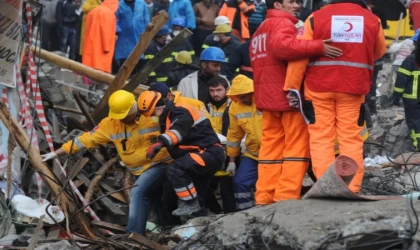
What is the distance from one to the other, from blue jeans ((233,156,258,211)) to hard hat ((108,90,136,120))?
134 cm

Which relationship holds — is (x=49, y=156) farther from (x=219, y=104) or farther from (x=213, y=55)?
(x=213, y=55)

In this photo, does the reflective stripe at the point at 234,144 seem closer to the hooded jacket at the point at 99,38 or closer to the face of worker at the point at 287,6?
the face of worker at the point at 287,6

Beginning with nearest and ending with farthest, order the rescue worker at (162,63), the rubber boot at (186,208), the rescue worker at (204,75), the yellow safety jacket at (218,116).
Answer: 1. the rubber boot at (186,208)
2. the yellow safety jacket at (218,116)
3. the rescue worker at (204,75)
4. the rescue worker at (162,63)

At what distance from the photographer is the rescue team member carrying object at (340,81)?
7875 mm

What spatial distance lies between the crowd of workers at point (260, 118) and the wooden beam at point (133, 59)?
763mm

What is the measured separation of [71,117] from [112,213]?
7.61 feet

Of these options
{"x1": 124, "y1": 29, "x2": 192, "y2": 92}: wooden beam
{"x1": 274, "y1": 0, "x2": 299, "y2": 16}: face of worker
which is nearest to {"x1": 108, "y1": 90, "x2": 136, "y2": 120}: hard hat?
{"x1": 274, "y1": 0, "x2": 299, "y2": 16}: face of worker

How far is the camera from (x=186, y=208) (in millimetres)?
9242

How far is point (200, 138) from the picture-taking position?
30.6 ft

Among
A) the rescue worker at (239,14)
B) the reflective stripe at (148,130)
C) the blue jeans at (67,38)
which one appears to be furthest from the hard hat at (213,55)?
the blue jeans at (67,38)

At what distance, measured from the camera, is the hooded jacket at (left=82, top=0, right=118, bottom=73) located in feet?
51.9

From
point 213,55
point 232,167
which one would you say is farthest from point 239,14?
point 232,167

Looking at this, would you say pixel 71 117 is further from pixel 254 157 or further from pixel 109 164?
pixel 254 157

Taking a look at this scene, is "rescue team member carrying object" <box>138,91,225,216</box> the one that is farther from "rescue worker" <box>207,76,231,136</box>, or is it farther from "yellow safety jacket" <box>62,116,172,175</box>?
"rescue worker" <box>207,76,231,136</box>
